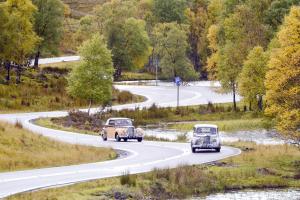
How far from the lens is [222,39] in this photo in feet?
308

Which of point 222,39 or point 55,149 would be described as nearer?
point 55,149

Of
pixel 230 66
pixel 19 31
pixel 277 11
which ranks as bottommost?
pixel 230 66

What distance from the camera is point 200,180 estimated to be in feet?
111

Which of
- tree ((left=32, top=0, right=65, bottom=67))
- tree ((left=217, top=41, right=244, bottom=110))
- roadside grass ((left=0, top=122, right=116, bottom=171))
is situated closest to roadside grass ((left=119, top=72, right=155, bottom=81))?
tree ((left=32, top=0, right=65, bottom=67))

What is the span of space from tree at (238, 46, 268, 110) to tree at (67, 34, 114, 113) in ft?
53.0

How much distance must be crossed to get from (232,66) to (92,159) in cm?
4992

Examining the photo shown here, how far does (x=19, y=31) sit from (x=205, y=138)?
47337 mm

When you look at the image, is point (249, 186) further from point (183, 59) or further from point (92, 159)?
point (183, 59)

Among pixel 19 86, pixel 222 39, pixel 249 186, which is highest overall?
pixel 222 39

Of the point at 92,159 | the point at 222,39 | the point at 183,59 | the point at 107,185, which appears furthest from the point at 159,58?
the point at 107,185

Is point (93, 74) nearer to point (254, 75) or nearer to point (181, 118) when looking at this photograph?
point (181, 118)

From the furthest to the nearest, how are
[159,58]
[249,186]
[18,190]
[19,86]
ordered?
1. [159,58]
2. [19,86]
3. [249,186]
4. [18,190]

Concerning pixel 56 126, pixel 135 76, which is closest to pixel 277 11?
pixel 56 126

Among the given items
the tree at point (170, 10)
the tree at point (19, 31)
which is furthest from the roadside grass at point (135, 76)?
the tree at point (19, 31)
